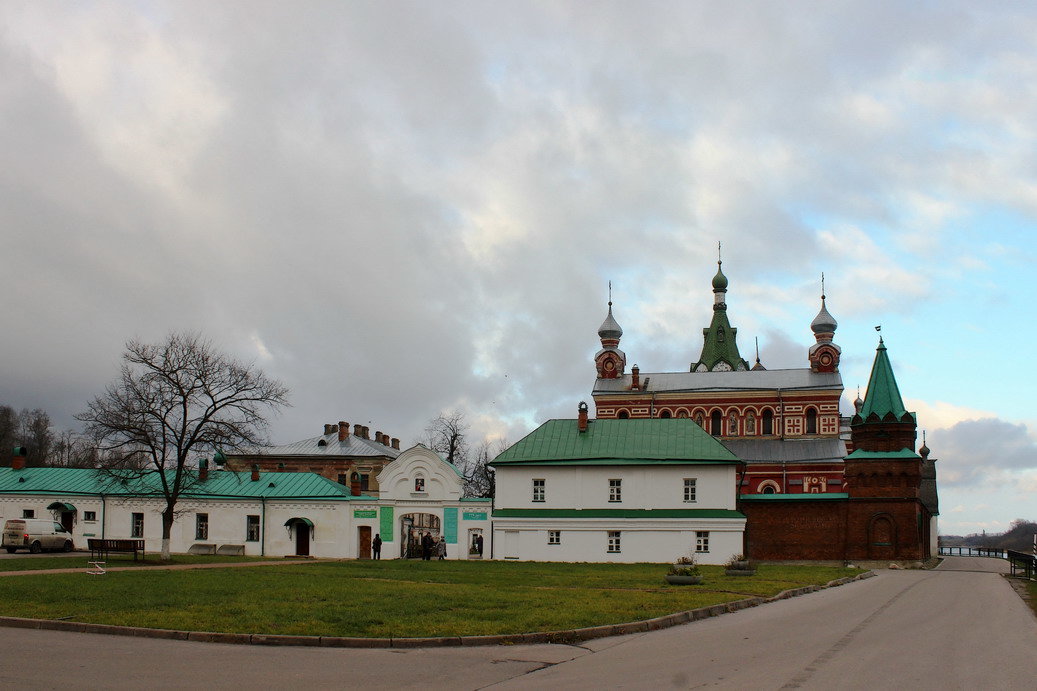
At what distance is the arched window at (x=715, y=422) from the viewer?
7225 centimetres

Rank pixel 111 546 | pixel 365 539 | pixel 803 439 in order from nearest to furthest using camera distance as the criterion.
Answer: pixel 111 546
pixel 365 539
pixel 803 439

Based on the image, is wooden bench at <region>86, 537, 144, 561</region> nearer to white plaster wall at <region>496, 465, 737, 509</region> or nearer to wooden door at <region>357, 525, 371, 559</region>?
wooden door at <region>357, 525, 371, 559</region>

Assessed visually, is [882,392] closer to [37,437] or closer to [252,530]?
[252,530]

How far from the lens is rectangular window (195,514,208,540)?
48.7 meters

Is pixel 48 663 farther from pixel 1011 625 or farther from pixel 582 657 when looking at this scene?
pixel 1011 625

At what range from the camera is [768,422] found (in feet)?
234

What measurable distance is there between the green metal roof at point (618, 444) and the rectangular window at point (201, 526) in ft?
46.8

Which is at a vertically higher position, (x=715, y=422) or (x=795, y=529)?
(x=715, y=422)

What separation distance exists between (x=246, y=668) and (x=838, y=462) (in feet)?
200

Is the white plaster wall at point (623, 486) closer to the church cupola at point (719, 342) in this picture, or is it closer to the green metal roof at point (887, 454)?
the green metal roof at point (887, 454)

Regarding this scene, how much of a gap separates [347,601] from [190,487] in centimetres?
3254

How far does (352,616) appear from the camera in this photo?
15.8m

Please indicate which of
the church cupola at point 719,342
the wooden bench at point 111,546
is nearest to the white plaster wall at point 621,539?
the wooden bench at point 111,546

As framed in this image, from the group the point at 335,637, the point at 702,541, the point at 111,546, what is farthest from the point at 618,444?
the point at 335,637
